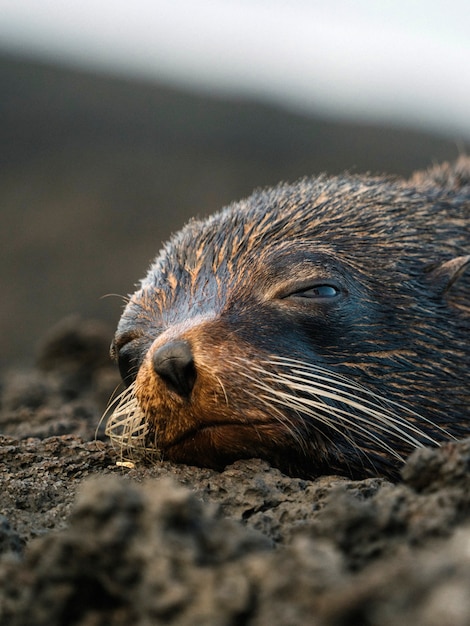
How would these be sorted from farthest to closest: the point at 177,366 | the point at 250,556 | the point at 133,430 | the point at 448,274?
the point at 448,274
the point at 133,430
the point at 177,366
the point at 250,556

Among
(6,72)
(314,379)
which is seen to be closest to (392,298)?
(314,379)

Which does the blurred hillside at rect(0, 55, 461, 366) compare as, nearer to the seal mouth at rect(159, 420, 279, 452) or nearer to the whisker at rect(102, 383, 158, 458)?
the whisker at rect(102, 383, 158, 458)

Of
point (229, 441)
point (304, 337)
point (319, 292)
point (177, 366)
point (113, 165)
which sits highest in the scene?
point (113, 165)

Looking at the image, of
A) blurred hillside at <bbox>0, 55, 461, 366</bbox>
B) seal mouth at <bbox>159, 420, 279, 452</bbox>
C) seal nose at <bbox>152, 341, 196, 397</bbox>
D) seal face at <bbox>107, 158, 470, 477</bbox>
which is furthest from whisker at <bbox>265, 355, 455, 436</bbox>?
blurred hillside at <bbox>0, 55, 461, 366</bbox>

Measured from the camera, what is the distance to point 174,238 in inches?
251

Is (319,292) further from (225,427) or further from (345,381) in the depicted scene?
(225,427)

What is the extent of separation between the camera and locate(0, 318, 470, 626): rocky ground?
1.92 m

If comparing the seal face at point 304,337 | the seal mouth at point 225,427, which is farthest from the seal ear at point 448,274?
the seal mouth at point 225,427

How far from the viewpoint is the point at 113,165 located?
32.7 meters

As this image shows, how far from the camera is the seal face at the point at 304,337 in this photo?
4.66 metres

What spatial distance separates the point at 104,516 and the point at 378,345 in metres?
2.97

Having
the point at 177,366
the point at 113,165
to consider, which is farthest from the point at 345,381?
the point at 113,165

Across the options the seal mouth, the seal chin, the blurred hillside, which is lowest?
the seal chin

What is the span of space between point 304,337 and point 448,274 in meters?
1.26
